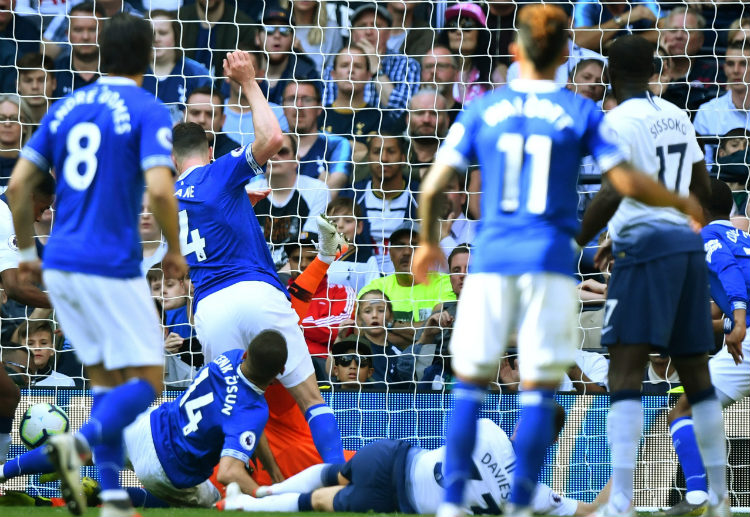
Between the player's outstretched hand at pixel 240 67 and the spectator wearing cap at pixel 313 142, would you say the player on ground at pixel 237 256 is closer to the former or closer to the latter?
the player's outstretched hand at pixel 240 67

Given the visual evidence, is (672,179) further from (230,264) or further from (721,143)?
(721,143)

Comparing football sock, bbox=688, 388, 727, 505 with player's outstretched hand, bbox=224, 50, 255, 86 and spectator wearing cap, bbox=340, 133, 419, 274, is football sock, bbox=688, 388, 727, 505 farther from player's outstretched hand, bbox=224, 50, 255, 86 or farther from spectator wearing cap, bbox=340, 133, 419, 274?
spectator wearing cap, bbox=340, 133, 419, 274

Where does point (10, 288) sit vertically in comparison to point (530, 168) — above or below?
below

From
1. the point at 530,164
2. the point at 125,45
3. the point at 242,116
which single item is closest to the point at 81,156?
the point at 125,45

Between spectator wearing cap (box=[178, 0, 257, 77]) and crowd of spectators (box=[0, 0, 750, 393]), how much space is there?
2 cm

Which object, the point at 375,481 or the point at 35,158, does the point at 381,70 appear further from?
the point at 35,158

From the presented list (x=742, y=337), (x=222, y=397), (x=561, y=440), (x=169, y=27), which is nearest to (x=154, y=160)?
(x=222, y=397)

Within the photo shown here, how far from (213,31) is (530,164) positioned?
6698 mm

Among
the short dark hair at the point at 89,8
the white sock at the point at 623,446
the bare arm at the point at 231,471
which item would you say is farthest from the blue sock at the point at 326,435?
the short dark hair at the point at 89,8

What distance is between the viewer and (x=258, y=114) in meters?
6.45

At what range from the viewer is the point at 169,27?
9.74 meters

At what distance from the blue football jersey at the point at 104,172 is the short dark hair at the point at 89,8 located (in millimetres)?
5992

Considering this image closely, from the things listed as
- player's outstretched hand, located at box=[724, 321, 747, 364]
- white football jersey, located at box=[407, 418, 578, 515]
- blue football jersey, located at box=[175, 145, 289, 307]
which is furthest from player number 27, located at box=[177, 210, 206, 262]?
player's outstretched hand, located at box=[724, 321, 747, 364]

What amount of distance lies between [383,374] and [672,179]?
3754 mm
